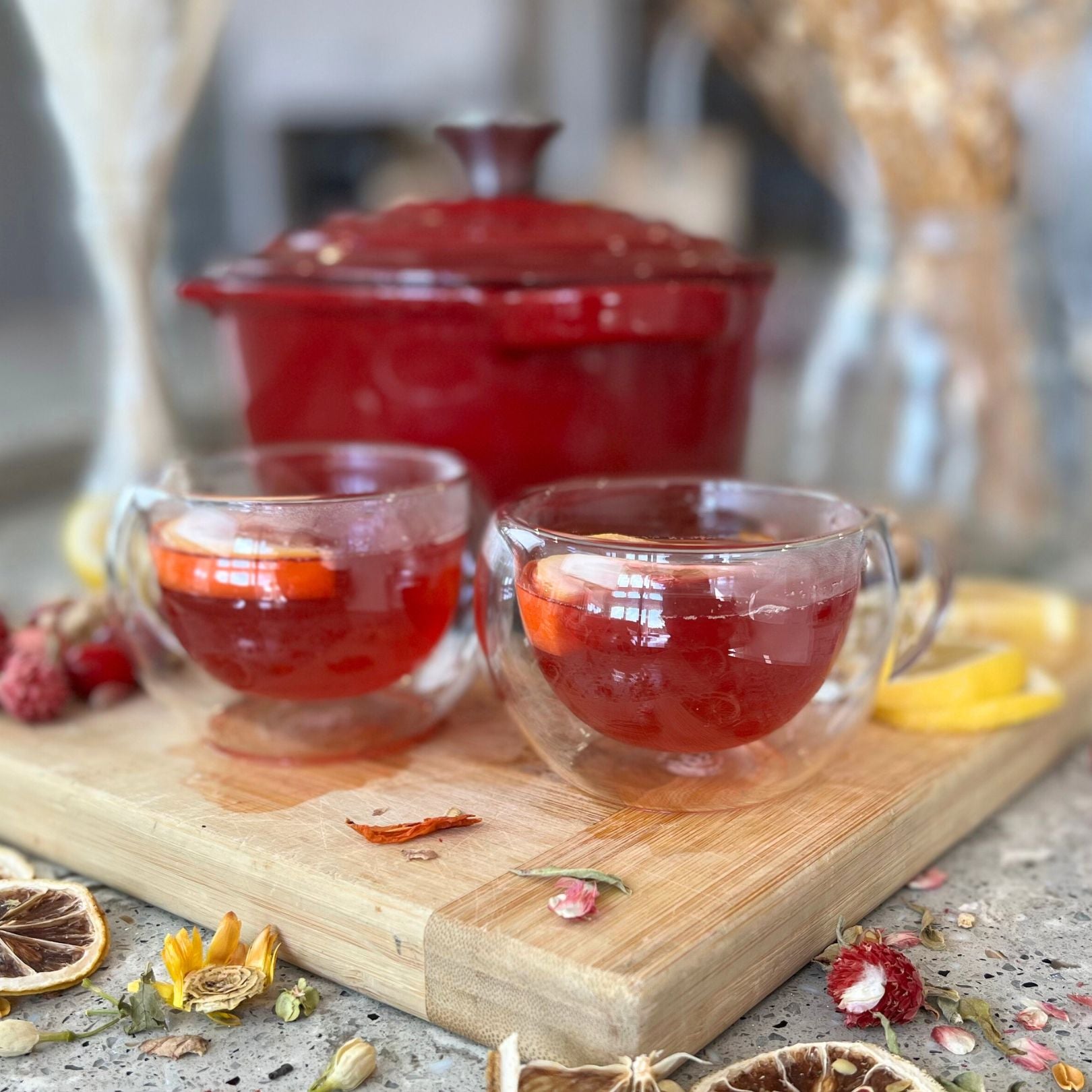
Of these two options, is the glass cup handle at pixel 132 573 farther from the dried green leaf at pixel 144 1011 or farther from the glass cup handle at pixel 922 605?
the glass cup handle at pixel 922 605

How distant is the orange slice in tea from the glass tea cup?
81mm

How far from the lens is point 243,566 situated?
24.7 inches

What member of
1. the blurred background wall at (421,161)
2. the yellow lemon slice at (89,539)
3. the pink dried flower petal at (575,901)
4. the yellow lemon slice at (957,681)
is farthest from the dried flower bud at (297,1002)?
the blurred background wall at (421,161)

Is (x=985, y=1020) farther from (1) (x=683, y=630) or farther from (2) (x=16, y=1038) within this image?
(2) (x=16, y=1038)

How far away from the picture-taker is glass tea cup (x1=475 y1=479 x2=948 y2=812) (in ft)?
1.79

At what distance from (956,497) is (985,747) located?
0.48 meters

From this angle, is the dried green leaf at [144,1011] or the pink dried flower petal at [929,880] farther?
the pink dried flower petal at [929,880]

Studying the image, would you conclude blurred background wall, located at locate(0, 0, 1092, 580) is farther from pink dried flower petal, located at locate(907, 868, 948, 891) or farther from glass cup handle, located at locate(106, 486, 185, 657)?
pink dried flower petal, located at locate(907, 868, 948, 891)

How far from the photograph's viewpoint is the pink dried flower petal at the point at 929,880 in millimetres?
616

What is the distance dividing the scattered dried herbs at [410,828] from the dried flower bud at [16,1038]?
0.49ft

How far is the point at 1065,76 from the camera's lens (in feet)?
3.51

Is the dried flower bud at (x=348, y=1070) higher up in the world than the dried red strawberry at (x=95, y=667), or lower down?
lower down

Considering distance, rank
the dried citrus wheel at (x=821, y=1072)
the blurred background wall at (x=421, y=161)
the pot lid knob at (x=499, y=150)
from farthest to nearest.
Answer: the blurred background wall at (x=421, y=161), the pot lid knob at (x=499, y=150), the dried citrus wheel at (x=821, y=1072)

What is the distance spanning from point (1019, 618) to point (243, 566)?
52 cm
